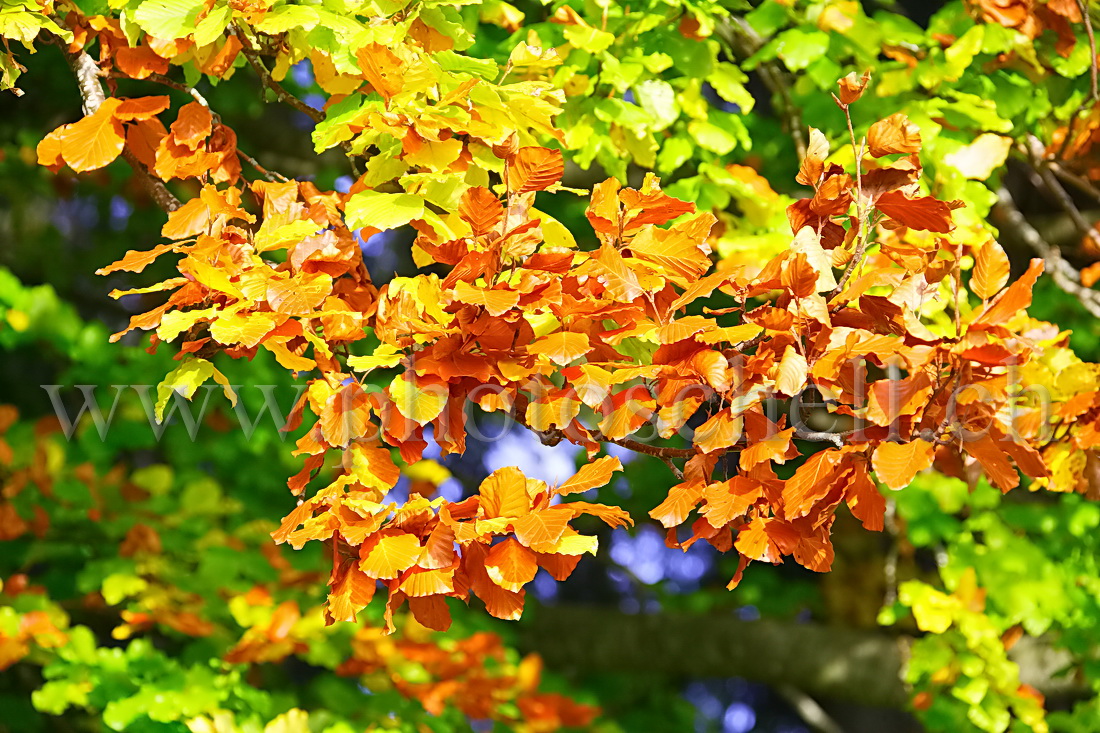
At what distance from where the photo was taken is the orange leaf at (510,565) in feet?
3.70

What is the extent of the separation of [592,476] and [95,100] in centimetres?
98

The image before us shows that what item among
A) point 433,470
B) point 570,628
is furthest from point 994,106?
point 570,628

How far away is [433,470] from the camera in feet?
9.74

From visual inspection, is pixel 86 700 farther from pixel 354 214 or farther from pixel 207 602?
pixel 354 214

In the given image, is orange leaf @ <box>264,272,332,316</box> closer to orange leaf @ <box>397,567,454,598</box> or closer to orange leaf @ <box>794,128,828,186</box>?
orange leaf @ <box>397,567,454,598</box>

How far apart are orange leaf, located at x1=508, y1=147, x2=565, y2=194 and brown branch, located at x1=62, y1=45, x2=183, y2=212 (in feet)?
1.88

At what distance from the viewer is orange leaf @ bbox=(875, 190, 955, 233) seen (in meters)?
A: 1.18

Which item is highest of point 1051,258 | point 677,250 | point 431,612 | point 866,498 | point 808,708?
point 677,250

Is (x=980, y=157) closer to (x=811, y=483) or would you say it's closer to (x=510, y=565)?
(x=811, y=483)

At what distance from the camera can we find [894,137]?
1218 mm

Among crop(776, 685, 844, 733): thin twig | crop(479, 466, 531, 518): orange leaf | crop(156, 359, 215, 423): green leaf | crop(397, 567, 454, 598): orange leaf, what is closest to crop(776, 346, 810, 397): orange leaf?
crop(479, 466, 531, 518): orange leaf

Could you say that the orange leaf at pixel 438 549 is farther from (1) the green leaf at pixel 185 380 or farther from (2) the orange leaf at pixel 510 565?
(1) the green leaf at pixel 185 380

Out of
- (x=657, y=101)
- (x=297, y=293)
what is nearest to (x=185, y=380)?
(x=297, y=293)

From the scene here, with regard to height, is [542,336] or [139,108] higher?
[139,108]
